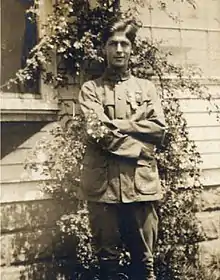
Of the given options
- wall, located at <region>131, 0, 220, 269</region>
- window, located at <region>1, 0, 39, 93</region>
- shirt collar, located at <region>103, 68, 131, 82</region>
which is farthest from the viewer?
wall, located at <region>131, 0, 220, 269</region>

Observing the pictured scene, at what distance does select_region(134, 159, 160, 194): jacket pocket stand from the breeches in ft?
0.43

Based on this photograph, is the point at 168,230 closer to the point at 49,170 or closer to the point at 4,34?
the point at 49,170

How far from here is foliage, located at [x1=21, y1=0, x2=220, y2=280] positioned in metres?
5.12

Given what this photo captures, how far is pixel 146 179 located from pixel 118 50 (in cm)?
105

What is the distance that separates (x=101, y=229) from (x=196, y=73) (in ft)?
6.30

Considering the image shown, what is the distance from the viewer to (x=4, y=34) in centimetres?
502

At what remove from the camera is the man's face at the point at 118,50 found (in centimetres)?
480

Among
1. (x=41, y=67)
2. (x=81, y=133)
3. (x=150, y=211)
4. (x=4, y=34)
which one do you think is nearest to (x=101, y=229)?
(x=150, y=211)

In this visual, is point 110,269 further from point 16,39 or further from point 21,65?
point 16,39

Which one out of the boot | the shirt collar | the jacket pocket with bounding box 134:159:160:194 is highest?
the shirt collar

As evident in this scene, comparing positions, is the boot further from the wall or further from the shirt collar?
the shirt collar

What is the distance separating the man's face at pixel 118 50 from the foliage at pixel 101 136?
0.38 meters

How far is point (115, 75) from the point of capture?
4.91 m

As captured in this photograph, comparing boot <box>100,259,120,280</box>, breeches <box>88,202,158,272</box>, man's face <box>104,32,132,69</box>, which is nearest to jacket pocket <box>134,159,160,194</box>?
breeches <box>88,202,158,272</box>
